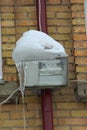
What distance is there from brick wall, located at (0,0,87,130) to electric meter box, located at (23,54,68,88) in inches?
14.6

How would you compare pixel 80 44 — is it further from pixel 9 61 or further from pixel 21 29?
pixel 9 61

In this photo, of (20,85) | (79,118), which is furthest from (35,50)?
(79,118)

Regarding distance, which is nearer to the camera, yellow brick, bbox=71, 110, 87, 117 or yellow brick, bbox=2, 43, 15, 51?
yellow brick, bbox=71, 110, 87, 117

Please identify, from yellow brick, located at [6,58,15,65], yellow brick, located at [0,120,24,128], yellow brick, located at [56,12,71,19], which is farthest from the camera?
yellow brick, located at [56,12,71,19]

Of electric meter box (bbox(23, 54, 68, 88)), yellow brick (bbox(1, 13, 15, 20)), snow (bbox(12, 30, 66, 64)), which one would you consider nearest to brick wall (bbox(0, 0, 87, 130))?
yellow brick (bbox(1, 13, 15, 20))

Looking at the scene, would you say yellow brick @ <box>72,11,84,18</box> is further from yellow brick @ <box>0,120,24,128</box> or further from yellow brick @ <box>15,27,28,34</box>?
yellow brick @ <box>0,120,24,128</box>

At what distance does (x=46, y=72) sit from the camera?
3957 millimetres

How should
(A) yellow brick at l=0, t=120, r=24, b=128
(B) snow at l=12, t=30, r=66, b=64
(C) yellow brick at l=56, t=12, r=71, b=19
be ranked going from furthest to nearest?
(C) yellow brick at l=56, t=12, r=71, b=19 → (A) yellow brick at l=0, t=120, r=24, b=128 → (B) snow at l=12, t=30, r=66, b=64

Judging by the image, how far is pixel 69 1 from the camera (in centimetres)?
470

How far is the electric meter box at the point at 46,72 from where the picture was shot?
3938 millimetres

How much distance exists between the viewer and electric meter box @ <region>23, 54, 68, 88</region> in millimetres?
3938

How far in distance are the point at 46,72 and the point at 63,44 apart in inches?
27.6

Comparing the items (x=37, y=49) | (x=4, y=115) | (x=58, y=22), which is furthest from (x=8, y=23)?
(x=4, y=115)

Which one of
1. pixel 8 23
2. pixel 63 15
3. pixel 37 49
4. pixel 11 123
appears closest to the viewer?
pixel 37 49
